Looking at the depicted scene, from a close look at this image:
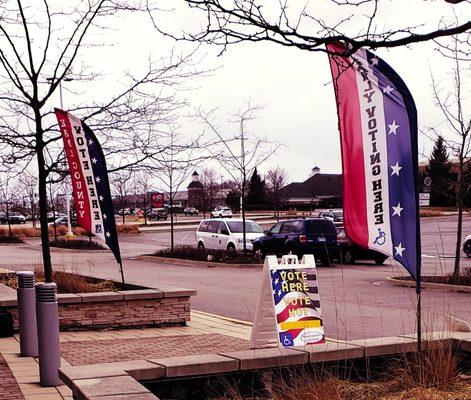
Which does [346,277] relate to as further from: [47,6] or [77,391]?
[77,391]

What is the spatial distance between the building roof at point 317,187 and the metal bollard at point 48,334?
95.5m

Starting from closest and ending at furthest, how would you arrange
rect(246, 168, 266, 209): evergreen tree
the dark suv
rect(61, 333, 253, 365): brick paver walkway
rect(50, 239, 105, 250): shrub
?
rect(61, 333, 253, 365): brick paver walkway, the dark suv, rect(50, 239, 105, 250): shrub, rect(246, 168, 266, 209): evergreen tree

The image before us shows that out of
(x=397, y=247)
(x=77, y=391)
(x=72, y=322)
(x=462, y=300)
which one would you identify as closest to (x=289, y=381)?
(x=397, y=247)

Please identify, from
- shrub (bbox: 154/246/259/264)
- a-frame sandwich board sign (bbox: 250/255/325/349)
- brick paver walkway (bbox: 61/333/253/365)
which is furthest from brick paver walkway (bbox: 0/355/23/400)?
shrub (bbox: 154/246/259/264)

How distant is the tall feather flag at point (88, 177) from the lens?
10.8 metres

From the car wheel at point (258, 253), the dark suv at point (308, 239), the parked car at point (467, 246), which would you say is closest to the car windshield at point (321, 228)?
the dark suv at point (308, 239)

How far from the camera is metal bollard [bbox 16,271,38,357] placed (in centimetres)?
807

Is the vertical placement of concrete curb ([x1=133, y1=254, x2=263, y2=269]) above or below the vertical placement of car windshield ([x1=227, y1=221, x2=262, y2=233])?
below

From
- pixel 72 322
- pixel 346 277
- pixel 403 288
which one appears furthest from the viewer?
pixel 346 277

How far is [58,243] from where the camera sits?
40125 mm

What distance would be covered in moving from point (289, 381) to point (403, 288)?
493 inches

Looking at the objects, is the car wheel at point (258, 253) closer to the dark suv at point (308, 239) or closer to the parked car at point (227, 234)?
the dark suv at point (308, 239)

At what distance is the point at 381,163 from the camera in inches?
212

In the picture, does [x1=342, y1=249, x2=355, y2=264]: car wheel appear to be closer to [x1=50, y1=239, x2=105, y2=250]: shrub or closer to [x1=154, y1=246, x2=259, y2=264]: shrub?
[x1=154, y1=246, x2=259, y2=264]: shrub
